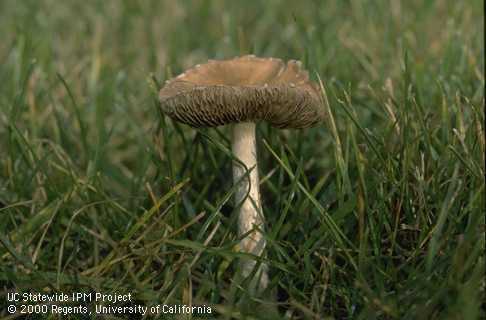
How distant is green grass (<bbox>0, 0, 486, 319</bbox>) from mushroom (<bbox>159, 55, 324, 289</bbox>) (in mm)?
100

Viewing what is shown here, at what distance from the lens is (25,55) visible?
3.56 metres

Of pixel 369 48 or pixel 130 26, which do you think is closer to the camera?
pixel 369 48

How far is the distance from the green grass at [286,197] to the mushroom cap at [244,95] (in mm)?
149

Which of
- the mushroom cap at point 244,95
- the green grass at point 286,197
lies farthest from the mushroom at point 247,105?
the green grass at point 286,197

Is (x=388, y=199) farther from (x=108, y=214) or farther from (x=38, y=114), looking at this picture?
(x=38, y=114)

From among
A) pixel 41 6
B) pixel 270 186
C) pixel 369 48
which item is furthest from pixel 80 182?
pixel 41 6

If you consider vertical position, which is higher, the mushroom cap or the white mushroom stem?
the mushroom cap

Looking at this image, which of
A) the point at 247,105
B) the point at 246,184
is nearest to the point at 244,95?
the point at 247,105

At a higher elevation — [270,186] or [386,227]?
[270,186]

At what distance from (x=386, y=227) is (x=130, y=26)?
12.8 feet

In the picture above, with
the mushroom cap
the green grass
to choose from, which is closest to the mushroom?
the mushroom cap

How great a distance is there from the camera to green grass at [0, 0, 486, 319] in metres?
2.17

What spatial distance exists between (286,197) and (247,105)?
65cm

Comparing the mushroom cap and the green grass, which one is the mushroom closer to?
the mushroom cap
